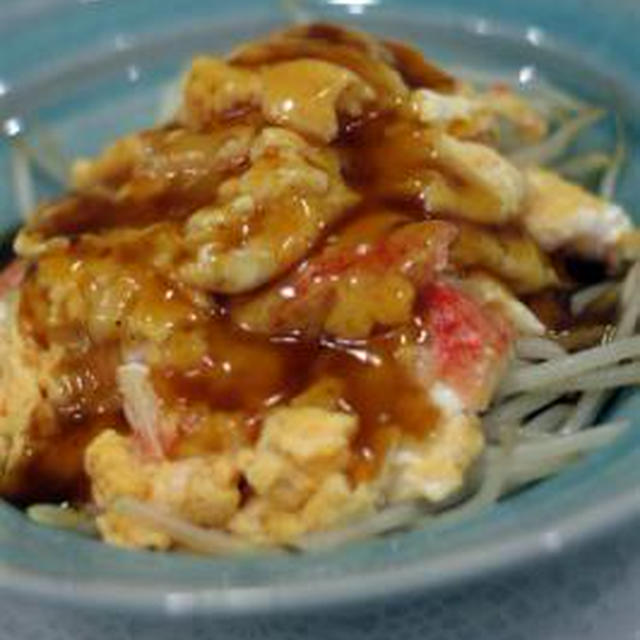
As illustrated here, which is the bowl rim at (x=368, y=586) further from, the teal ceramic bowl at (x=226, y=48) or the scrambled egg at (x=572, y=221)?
the scrambled egg at (x=572, y=221)

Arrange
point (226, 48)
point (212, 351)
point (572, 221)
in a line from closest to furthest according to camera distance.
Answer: point (212, 351) → point (572, 221) → point (226, 48)

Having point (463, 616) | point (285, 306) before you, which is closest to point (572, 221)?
point (285, 306)

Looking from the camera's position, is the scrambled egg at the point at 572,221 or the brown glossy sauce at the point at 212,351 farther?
the scrambled egg at the point at 572,221

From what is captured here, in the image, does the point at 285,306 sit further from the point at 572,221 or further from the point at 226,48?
the point at 226,48

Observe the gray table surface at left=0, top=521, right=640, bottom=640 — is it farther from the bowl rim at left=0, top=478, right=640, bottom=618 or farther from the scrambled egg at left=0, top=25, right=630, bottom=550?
the scrambled egg at left=0, top=25, right=630, bottom=550

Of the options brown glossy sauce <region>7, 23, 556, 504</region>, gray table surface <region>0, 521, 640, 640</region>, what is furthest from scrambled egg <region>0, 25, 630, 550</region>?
gray table surface <region>0, 521, 640, 640</region>

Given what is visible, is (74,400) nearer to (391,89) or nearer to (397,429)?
(397,429)

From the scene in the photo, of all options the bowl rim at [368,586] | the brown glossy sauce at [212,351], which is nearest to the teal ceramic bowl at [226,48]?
the bowl rim at [368,586]
